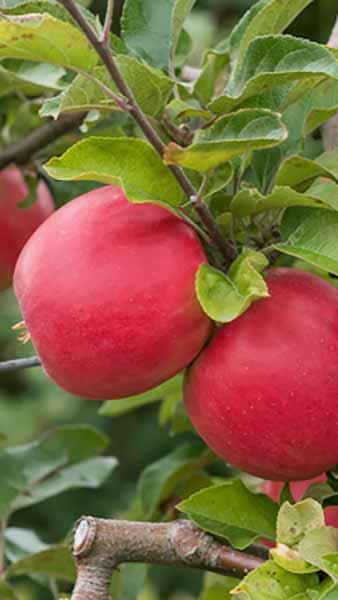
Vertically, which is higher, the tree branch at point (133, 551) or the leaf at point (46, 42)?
the leaf at point (46, 42)

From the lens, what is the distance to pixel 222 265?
3.14 ft

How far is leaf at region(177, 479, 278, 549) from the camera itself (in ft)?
3.09

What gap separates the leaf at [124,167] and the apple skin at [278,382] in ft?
0.33

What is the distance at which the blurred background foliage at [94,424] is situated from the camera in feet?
9.70

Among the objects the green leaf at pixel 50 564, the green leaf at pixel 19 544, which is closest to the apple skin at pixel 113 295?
the green leaf at pixel 50 564

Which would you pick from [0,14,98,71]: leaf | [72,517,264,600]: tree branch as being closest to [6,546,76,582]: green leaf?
[72,517,264,600]: tree branch

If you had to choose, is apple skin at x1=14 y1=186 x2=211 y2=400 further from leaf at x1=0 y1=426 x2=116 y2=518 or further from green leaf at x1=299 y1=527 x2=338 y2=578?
leaf at x1=0 y1=426 x2=116 y2=518

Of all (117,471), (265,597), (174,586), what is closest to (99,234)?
(265,597)

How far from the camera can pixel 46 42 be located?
0.85 m

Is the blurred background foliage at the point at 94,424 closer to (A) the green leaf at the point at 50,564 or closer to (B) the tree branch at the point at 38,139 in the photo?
(B) the tree branch at the point at 38,139

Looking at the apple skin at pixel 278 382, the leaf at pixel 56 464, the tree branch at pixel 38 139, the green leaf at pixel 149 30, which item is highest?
the green leaf at pixel 149 30

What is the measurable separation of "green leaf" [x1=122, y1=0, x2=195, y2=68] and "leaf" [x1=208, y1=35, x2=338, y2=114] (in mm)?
133

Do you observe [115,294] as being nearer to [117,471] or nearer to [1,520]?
[1,520]

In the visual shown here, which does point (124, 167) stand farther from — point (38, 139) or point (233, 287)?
point (38, 139)
